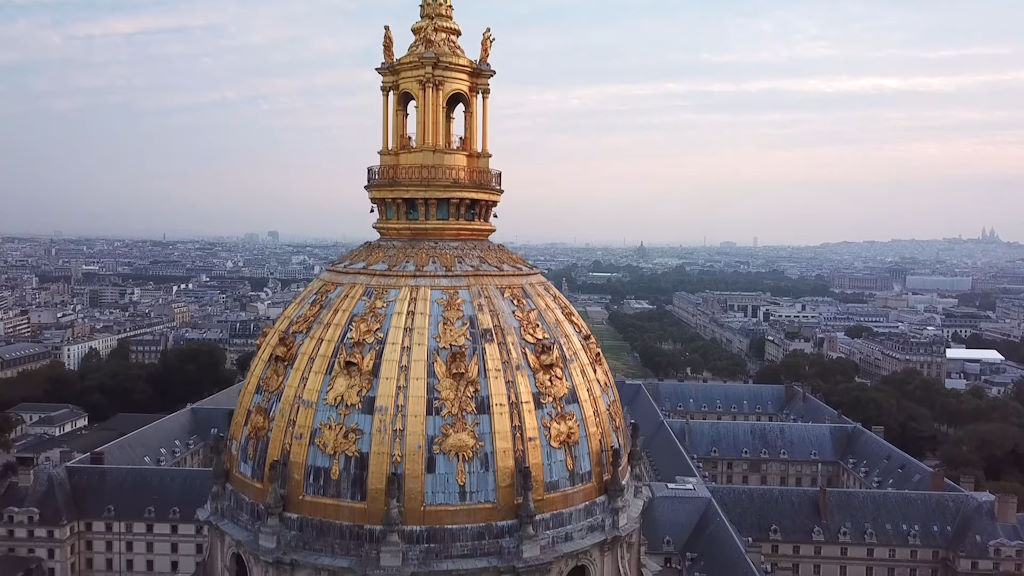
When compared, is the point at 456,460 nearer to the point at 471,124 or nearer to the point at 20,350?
the point at 471,124

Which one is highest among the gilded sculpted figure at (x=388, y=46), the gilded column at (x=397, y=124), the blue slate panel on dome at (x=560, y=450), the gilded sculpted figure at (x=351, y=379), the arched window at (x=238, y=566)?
the gilded sculpted figure at (x=388, y=46)

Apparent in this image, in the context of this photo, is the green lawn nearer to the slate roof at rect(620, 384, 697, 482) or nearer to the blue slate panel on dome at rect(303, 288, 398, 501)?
the slate roof at rect(620, 384, 697, 482)

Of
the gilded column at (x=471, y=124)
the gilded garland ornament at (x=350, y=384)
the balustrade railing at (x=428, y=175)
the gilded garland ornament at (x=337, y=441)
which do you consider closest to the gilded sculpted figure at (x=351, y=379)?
the gilded garland ornament at (x=350, y=384)

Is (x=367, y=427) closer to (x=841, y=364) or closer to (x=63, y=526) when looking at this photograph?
(x=63, y=526)

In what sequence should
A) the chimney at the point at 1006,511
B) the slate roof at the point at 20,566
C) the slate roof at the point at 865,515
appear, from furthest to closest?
1. the slate roof at the point at 865,515
2. the chimney at the point at 1006,511
3. the slate roof at the point at 20,566

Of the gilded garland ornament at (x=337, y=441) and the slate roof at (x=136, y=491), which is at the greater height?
the gilded garland ornament at (x=337, y=441)

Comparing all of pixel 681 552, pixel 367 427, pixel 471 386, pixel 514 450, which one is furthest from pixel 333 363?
pixel 681 552

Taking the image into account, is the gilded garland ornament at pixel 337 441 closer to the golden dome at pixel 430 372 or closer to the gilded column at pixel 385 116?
the golden dome at pixel 430 372

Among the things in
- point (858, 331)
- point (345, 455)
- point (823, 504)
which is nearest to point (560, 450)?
point (345, 455)
